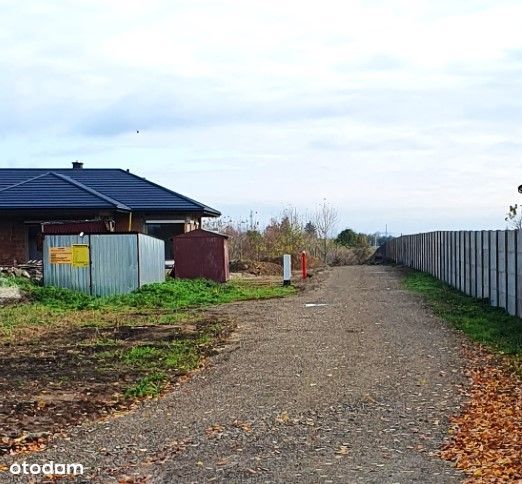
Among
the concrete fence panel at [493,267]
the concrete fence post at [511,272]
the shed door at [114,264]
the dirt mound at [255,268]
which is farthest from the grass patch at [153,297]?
the dirt mound at [255,268]

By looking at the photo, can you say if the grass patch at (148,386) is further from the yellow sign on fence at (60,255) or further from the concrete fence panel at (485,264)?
the yellow sign on fence at (60,255)

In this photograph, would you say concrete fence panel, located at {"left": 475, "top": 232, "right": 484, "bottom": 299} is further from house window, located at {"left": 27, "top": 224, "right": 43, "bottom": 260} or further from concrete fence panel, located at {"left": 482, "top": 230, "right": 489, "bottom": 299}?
house window, located at {"left": 27, "top": 224, "right": 43, "bottom": 260}

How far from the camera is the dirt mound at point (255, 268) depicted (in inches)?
1445

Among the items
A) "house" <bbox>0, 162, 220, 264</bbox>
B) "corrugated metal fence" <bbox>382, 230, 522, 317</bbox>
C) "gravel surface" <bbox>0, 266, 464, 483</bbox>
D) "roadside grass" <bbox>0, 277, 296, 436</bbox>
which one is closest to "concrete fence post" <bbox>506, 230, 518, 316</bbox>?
"corrugated metal fence" <bbox>382, 230, 522, 317</bbox>

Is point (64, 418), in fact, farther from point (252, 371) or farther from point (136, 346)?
point (136, 346)

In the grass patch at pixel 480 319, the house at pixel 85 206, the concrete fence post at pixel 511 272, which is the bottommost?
the grass patch at pixel 480 319

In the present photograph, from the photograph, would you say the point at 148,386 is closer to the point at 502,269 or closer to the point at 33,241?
the point at 502,269

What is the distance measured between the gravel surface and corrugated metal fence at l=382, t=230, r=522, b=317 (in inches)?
120

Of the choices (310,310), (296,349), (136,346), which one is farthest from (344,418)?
(310,310)

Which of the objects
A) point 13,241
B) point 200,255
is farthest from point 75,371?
point 13,241

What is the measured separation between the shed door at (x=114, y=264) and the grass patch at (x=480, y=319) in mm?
7908

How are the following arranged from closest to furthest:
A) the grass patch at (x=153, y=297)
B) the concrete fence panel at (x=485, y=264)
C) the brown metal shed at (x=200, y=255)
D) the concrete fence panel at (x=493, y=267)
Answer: the concrete fence panel at (x=493, y=267), the concrete fence panel at (x=485, y=264), the grass patch at (x=153, y=297), the brown metal shed at (x=200, y=255)

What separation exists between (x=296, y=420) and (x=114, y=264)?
14871mm

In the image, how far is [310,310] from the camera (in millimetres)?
17172
